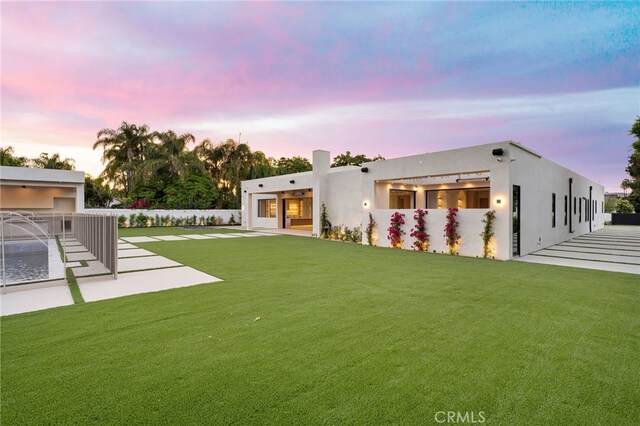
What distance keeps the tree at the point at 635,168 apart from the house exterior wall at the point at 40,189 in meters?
28.6

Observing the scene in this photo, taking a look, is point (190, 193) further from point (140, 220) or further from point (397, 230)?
point (397, 230)

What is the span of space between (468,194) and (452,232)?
1087cm

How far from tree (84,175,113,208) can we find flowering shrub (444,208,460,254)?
32833mm

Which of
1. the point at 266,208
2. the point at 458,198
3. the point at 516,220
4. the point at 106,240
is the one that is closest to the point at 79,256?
the point at 106,240

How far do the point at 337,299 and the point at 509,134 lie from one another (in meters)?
19.4

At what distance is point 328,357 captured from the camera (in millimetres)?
3119

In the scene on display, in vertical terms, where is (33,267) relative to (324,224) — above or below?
below

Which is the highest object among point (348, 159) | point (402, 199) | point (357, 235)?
point (348, 159)

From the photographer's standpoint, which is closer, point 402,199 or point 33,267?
point 33,267

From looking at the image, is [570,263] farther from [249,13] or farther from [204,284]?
[249,13]

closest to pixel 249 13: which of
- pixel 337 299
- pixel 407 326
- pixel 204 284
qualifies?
pixel 204 284

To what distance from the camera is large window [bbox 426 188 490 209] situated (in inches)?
741

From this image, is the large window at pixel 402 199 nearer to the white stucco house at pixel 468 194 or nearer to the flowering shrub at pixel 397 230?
the white stucco house at pixel 468 194

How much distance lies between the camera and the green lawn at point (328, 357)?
2.30 meters
